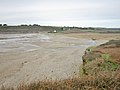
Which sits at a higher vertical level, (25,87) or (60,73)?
(25,87)

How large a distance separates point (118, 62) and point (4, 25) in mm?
150488

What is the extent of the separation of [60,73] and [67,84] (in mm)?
9684

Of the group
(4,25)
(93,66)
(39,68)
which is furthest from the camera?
(4,25)

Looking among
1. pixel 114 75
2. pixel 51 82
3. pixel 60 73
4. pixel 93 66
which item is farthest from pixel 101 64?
pixel 51 82

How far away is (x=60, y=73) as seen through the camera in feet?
53.4

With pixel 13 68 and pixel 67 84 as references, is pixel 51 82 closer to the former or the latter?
pixel 67 84

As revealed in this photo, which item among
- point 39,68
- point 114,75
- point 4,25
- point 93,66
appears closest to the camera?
point 114,75

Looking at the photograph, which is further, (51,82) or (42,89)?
(51,82)

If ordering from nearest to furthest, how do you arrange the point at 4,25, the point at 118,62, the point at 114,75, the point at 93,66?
the point at 114,75 < the point at 93,66 < the point at 118,62 < the point at 4,25

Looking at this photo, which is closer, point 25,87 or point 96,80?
point 25,87

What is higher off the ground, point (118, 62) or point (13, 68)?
point (118, 62)

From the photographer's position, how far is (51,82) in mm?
6770

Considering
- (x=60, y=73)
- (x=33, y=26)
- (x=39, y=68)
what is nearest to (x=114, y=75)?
(x=60, y=73)

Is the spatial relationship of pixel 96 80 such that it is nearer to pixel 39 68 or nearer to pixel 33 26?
pixel 39 68
